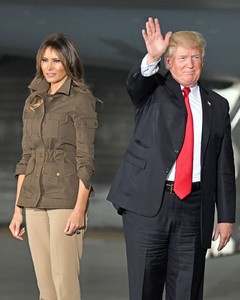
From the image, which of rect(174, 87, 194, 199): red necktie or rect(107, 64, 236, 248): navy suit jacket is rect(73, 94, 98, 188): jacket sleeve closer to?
rect(107, 64, 236, 248): navy suit jacket

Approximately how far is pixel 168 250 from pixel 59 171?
43cm

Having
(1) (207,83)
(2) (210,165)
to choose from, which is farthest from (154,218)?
(1) (207,83)

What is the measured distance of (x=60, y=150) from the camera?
9.01 feet

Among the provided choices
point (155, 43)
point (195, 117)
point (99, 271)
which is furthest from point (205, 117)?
point (99, 271)

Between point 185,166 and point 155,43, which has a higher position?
point 155,43

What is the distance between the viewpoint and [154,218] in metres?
2.59

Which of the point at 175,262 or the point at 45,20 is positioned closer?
the point at 175,262

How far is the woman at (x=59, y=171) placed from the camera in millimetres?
2725

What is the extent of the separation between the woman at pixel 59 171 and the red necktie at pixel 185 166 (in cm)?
32

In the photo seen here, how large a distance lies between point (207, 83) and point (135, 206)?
8.01ft

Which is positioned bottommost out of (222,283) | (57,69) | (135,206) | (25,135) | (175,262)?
(222,283)

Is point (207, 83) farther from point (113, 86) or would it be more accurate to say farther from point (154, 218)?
point (154, 218)

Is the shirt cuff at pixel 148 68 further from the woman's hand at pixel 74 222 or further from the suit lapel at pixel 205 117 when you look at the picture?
the woman's hand at pixel 74 222

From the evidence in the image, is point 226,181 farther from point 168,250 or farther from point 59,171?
point 59,171
